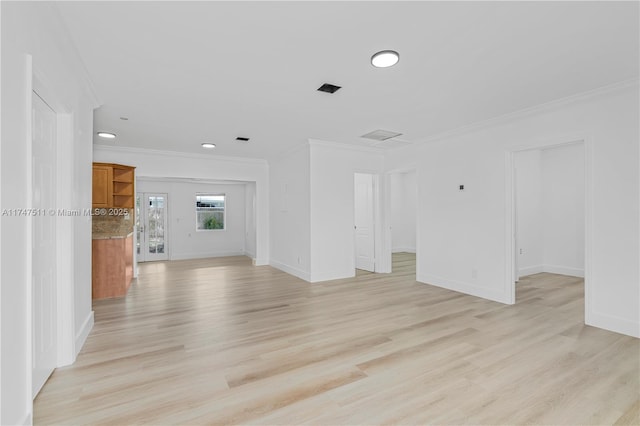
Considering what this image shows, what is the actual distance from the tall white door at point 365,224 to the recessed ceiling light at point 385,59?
3.75 m

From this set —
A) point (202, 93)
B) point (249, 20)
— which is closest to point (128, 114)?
point (202, 93)

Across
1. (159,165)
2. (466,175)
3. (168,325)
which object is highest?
(159,165)

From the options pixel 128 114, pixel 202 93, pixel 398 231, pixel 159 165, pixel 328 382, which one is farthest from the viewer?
pixel 398 231

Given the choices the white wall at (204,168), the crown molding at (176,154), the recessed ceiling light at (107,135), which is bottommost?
the white wall at (204,168)

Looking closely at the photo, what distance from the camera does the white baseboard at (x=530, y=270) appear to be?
5.76 m

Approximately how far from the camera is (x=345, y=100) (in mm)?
3471

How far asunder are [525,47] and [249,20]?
82.7 inches

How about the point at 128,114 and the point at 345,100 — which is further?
the point at 128,114

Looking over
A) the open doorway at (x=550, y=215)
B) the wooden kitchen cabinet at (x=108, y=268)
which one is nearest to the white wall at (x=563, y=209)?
the open doorway at (x=550, y=215)

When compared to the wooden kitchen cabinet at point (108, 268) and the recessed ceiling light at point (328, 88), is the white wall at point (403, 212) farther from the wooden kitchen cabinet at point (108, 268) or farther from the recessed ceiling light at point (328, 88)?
the wooden kitchen cabinet at point (108, 268)

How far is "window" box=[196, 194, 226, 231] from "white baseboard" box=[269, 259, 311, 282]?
2.82 metres

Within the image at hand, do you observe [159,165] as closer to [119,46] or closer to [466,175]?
[119,46]

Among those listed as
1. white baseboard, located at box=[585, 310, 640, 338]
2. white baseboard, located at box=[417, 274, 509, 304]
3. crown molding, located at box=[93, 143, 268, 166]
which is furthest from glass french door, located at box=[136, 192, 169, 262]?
white baseboard, located at box=[585, 310, 640, 338]

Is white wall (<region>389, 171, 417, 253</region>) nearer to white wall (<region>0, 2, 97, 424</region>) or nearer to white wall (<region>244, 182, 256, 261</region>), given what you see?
white wall (<region>244, 182, 256, 261</region>)
